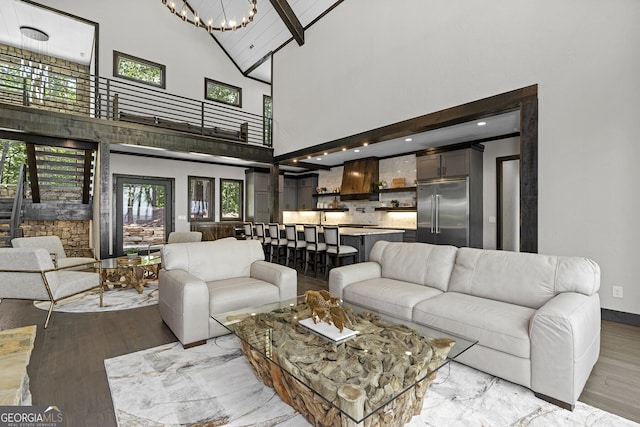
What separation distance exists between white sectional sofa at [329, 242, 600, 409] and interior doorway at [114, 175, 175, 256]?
6791mm

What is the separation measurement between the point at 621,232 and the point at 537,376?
245cm

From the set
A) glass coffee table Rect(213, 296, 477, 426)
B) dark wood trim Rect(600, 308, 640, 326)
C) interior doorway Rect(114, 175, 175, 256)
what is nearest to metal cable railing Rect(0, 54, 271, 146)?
interior doorway Rect(114, 175, 175, 256)

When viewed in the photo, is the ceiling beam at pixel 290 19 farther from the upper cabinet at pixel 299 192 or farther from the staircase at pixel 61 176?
the staircase at pixel 61 176

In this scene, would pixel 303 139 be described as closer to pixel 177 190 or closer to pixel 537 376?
pixel 177 190

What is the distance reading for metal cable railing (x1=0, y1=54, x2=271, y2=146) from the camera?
22.8 ft

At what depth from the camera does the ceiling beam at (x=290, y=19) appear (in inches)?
276

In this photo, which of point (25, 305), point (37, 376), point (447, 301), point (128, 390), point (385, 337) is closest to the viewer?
point (385, 337)

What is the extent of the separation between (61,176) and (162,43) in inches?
178

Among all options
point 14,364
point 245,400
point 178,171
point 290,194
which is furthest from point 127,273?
point 290,194

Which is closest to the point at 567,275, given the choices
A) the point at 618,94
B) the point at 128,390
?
the point at 618,94

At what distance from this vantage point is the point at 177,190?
8.62 metres

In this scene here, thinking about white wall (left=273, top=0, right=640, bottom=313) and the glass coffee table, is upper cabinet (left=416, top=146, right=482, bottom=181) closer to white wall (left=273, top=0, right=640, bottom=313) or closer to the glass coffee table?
white wall (left=273, top=0, right=640, bottom=313)

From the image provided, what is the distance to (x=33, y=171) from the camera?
585cm

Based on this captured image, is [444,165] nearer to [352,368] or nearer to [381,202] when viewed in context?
[381,202]
